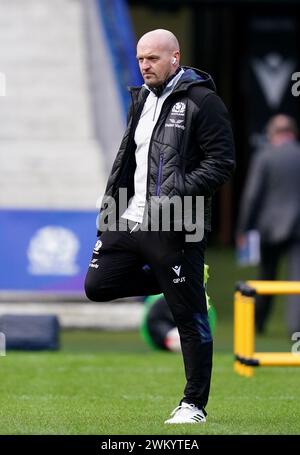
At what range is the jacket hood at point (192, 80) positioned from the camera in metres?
7.58

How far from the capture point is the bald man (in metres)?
7.50

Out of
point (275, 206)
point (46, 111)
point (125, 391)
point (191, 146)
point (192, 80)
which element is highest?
point (192, 80)

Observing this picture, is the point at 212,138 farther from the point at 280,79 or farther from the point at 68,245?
the point at 280,79

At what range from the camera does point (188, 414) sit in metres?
7.64

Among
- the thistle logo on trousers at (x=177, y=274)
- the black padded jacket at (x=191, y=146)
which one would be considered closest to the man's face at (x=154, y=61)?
the black padded jacket at (x=191, y=146)

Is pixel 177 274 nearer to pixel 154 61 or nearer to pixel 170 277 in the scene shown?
pixel 170 277

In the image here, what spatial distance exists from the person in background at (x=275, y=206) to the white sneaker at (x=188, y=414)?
641cm

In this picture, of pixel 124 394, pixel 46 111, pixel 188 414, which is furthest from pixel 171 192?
pixel 46 111

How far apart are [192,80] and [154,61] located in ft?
0.78

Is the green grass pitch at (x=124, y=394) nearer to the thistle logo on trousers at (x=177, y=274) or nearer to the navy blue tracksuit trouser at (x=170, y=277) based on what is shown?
the navy blue tracksuit trouser at (x=170, y=277)

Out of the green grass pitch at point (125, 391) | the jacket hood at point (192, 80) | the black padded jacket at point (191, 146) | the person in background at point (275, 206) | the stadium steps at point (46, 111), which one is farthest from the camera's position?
the stadium steps at point (46, 111)

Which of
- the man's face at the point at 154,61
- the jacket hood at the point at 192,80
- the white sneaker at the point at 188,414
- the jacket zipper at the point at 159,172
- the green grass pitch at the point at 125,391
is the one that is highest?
the man's face at the point at 154,61

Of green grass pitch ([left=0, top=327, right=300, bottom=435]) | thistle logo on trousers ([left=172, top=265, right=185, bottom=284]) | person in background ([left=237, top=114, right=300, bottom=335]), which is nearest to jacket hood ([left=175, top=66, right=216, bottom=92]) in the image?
thistle logo on trousers ([left=172, top=265, right=185, bottom=284])
